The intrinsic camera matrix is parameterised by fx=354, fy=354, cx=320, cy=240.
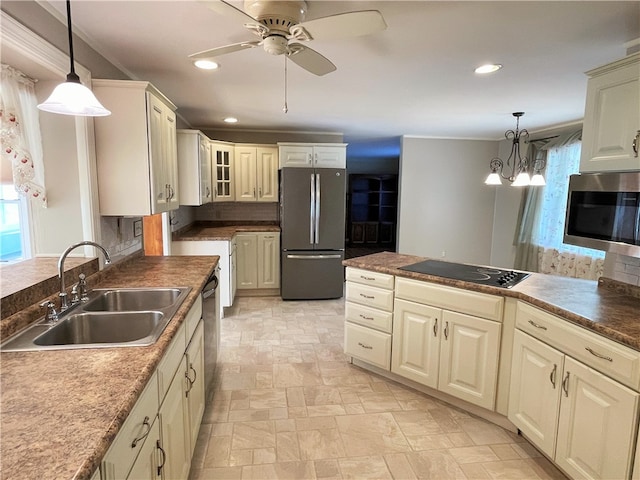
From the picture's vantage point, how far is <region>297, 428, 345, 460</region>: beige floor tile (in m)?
2.02

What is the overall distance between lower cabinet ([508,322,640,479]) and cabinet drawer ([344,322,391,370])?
0.89 meters

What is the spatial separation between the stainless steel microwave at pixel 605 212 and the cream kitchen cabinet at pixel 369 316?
1203mm

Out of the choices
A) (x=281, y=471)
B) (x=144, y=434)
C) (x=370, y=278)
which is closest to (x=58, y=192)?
(x=144, y=434)

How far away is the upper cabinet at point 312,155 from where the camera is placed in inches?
186

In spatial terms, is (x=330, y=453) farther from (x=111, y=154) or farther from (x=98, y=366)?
(x=111, y=154)

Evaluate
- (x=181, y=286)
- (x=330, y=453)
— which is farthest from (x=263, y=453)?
(x=181, y=286)

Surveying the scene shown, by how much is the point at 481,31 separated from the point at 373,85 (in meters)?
1.10

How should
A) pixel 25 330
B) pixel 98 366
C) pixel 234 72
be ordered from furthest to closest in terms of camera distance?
1. pixel 234 72
2. pixel 25 330
3. pixel 98 366

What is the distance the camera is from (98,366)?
3.79 ft

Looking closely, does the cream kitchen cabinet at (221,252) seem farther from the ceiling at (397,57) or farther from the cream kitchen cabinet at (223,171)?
the ceiling at (397,57)

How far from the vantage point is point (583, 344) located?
166 centimetres

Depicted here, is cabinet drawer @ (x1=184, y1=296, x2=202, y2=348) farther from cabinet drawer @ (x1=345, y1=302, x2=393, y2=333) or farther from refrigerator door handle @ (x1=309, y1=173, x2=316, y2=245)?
refrigerator door handle @ (x1=309, y1=173, x2=316, y2=245)

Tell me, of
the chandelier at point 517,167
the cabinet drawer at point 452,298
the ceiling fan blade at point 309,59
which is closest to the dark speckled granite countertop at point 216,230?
the cabinet drawer at point 452,298

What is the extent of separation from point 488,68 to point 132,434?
9.57ft
